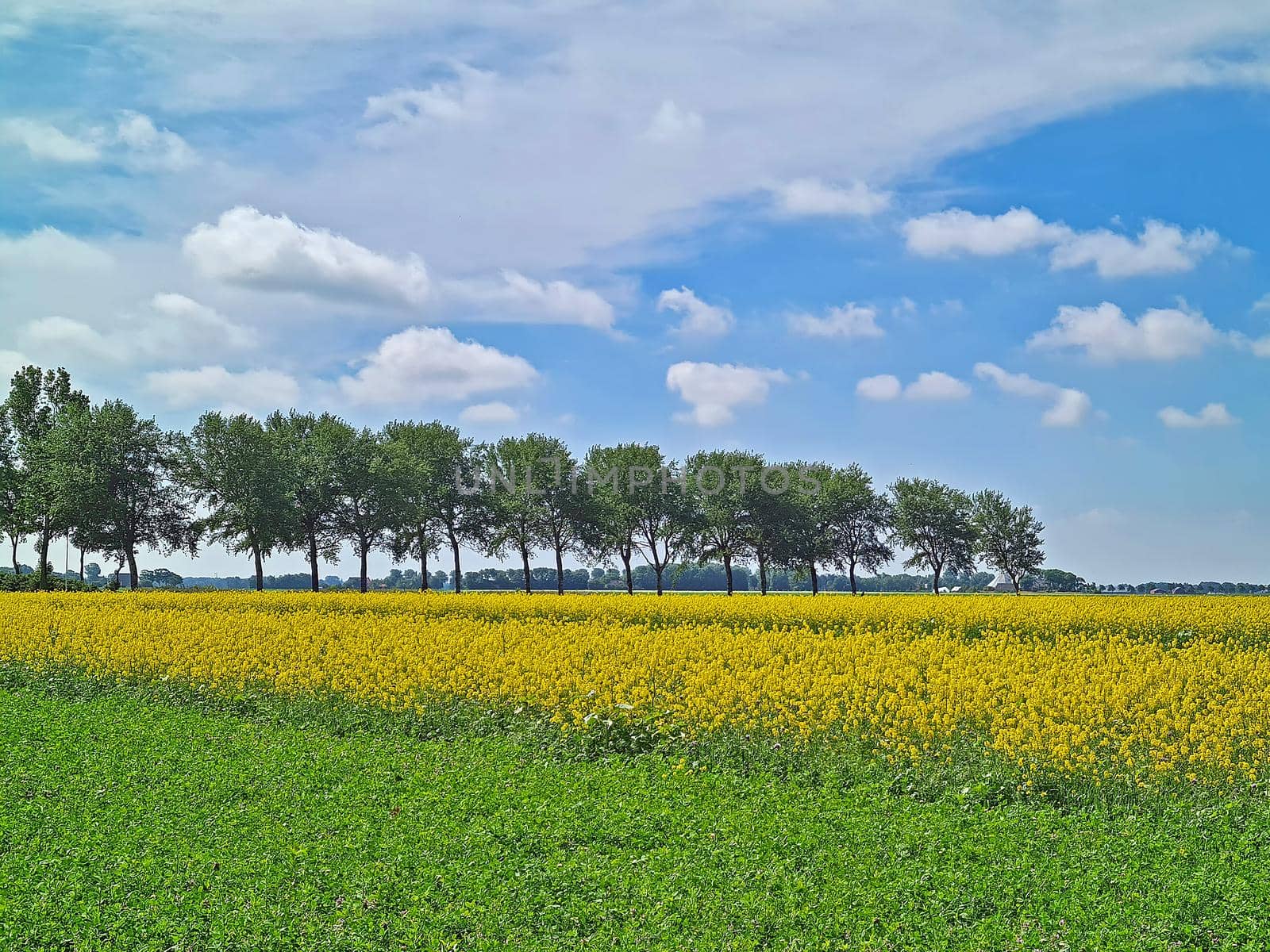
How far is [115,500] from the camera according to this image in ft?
175

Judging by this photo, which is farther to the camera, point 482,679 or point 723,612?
point 723,612

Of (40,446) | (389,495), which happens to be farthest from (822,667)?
(40,446)

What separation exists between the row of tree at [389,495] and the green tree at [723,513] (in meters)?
0.11

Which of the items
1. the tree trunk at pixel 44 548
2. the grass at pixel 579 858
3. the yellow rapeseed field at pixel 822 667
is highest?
the tree trunk at pixel 44 548

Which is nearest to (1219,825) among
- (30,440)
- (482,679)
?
(482,679)

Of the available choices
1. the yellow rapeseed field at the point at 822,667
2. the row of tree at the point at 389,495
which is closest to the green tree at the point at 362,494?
the row of tree at the point at 389,495

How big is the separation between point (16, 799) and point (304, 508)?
152 feet

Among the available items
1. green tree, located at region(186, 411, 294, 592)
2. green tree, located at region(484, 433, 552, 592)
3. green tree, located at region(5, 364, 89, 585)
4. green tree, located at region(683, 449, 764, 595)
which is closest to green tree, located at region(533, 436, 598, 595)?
green tree, located at region(484, 433, 552, 592)

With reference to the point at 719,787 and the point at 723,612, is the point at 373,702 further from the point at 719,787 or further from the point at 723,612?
the point at 723,612

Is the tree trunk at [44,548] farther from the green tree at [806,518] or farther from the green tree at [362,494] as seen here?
the green tree at [806,518]

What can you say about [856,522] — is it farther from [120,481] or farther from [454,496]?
[120,481]

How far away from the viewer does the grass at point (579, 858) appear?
21.7 feet

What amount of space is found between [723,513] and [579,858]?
5495 cm

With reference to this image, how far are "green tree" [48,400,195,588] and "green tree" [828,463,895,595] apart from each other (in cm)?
4551
